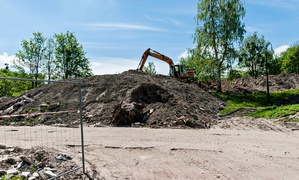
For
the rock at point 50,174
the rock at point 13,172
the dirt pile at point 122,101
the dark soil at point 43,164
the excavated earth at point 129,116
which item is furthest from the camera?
the dirt pile at point 122,101

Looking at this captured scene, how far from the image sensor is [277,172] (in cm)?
650

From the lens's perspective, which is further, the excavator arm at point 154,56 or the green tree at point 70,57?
the green tree at point 70,57

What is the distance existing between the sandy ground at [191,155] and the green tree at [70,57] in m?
32.7

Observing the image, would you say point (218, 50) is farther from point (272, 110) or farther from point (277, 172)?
point (277, 172)

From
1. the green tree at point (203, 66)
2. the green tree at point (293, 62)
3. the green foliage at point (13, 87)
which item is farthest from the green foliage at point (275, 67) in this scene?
the green foliage at point (13, 87)

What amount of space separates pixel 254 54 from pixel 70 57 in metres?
29.5

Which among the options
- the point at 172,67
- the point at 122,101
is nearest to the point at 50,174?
the point at 122,101

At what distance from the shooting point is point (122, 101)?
57.2ft

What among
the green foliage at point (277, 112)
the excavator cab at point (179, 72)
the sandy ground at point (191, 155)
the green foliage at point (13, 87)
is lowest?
the sandy ground at point (191, 155)

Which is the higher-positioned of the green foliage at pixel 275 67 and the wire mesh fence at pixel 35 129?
the green foliage at pixel 275 67

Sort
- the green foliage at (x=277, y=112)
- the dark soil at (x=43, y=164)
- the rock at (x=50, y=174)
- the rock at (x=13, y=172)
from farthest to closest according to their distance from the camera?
1. the green foliage at (x=277, y=112)
2. the dark soil at (x=43, y=164)
3. the rock at (x=13, y=172)
4. the rock at (x=50, y=174)

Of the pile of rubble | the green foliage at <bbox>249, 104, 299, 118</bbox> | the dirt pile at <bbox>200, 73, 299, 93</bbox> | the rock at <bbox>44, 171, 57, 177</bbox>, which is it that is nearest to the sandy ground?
the pile of rubble

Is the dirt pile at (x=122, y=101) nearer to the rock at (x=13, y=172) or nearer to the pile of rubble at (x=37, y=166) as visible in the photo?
the pile of rubble at (x=37, y=166)

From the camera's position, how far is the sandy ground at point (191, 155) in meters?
6.43
